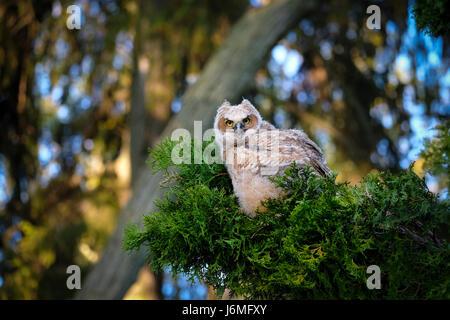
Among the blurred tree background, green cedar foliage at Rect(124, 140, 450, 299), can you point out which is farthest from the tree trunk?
green cedar foliage at Rect(124, 140, 450, 299)

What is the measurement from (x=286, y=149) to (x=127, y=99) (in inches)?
198

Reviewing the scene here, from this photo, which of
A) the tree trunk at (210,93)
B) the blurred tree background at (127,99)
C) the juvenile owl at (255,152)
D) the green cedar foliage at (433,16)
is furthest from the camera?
the blurred tree background at (127,99)

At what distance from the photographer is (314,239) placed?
1.95 metres

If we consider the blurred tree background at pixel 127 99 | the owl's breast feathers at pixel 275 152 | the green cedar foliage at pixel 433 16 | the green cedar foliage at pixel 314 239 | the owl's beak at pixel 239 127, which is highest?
the blurred tree background at pixel 127 99

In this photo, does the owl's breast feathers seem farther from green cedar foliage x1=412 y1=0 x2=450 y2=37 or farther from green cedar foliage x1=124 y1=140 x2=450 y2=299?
green cedar foliage x1=412 y1=0 x2=450 y2=37

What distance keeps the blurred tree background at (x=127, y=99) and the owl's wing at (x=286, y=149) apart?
288 centimetres

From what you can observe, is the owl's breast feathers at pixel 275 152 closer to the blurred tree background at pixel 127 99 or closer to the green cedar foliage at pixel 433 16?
the green cedar foliage at pixel 433 16

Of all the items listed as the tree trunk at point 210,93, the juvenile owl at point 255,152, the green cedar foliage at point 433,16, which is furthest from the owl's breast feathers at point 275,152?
the tree trunk at point 210,93

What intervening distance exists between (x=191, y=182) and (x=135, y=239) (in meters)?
0.46

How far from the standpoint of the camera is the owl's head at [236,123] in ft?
8.30

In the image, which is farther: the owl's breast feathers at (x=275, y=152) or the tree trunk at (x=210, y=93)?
the tree trunk at (x=210, y=93)

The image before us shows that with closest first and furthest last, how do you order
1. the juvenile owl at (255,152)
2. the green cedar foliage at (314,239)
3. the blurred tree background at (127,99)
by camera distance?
1. the green cedar foliage at (314,239)
2. the juvenile owl at (255,152)
3. the blurred tree background at (127,99)

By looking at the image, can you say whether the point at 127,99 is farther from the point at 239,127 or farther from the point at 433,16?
the point at 433,16
